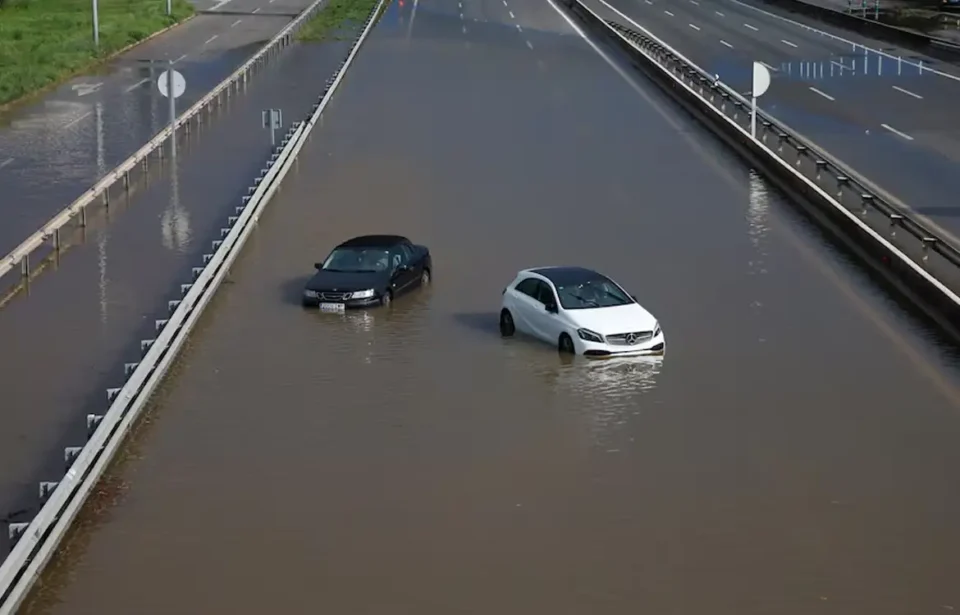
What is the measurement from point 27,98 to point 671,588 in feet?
136

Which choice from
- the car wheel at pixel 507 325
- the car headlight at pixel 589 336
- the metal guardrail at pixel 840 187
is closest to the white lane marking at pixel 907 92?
the metal guardrail at pixel 840 187

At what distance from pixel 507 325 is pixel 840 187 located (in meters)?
11.1

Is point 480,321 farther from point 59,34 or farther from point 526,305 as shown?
point 59,34

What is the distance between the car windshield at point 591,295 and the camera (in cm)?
2295

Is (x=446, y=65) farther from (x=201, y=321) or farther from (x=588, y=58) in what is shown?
(x=201, y=321)

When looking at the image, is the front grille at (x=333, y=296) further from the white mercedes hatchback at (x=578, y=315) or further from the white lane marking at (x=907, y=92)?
the white lane marking at (x=907, y=92)

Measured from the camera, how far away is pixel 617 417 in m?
19.5

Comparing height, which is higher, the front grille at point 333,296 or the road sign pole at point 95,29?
the road sign pole at point 95,29

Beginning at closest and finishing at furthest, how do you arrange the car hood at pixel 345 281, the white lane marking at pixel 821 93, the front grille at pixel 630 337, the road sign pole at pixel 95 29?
1. the front grille at pixel 630 337
2. the car hood at pixel 345 281
3. the white lane marking at pixel 821 93
4. the road sign pole at pixel 95 29

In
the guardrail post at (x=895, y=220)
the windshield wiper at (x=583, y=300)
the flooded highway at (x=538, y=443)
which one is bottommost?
the flooded highway at (x=538, y=443)

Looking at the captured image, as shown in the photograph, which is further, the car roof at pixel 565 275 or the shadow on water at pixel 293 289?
the shadow on water at pixel 293 289

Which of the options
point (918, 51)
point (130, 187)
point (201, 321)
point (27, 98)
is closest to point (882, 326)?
point (201, 321)

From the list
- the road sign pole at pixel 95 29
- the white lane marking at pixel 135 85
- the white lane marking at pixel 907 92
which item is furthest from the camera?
the road sign pole at pixel 95 29

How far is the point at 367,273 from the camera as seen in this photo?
25.9 metres
